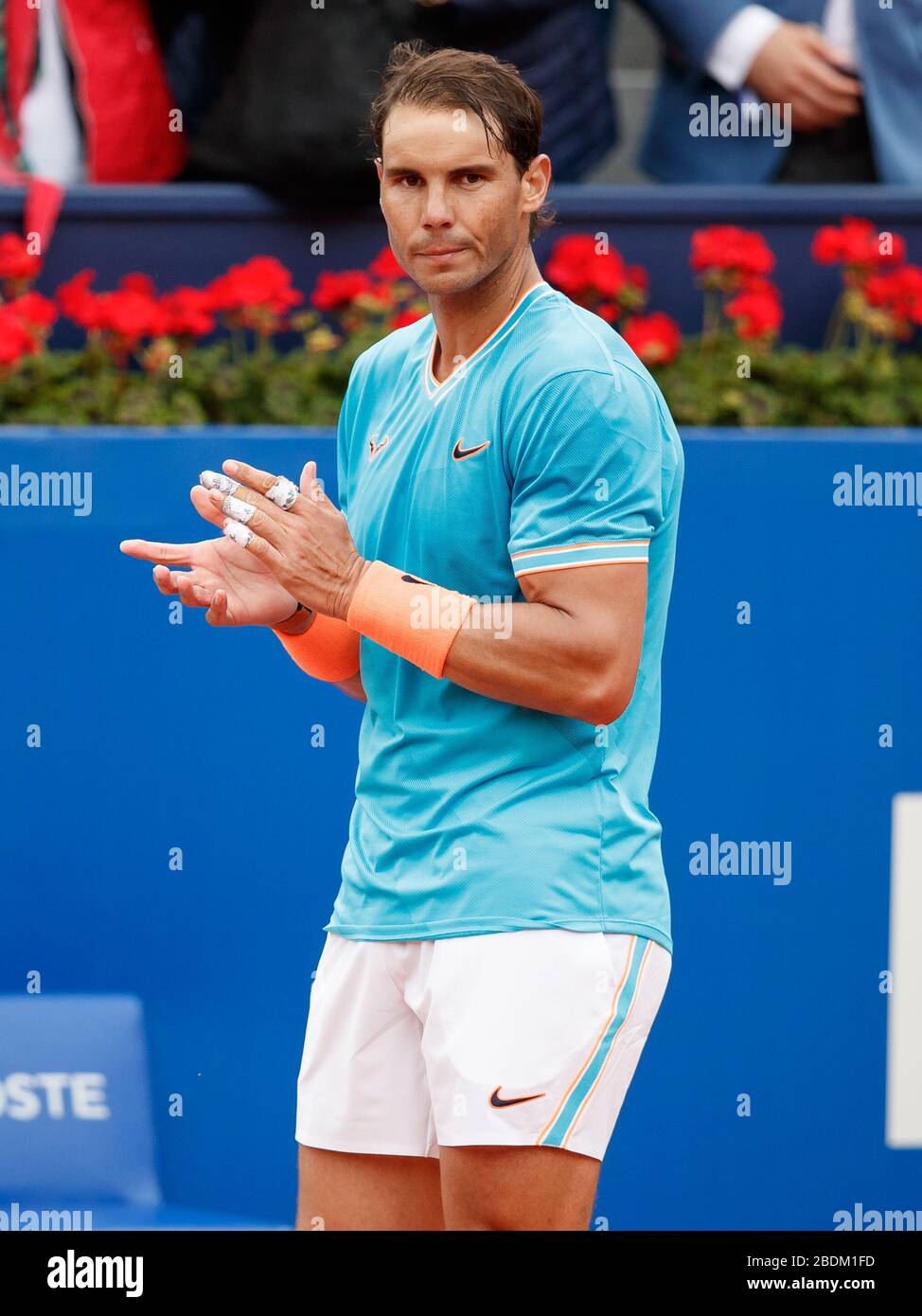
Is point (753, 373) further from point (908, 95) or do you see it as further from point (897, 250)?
point (908, 95)

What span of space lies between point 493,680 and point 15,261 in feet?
→ 6.66

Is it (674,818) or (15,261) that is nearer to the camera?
(674,818)

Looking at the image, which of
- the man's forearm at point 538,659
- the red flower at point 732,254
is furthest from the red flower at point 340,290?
the man's forearm at point 538,659

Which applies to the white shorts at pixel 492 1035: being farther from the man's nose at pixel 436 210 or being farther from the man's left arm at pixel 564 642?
the man's nose at pixel 436 210

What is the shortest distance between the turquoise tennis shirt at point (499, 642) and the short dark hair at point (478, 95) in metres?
0.17

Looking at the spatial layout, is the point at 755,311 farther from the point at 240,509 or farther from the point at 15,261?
the point at 240,509

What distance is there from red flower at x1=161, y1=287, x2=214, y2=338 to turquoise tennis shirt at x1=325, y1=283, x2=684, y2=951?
1.50 metres

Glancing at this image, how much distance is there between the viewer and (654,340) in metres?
3.62

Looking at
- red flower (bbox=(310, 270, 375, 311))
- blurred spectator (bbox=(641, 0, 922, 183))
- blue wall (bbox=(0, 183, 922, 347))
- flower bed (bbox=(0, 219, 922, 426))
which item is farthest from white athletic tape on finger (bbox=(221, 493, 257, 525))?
blurred spectator (bbox=(641, 0, 922, 183))

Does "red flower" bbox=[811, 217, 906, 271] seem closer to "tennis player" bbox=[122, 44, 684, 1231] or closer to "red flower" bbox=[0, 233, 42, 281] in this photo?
"red flower" bbox=[0, 233, 42, 281]

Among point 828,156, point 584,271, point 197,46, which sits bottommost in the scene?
point 584,271

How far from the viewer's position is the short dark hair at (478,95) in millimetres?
2092

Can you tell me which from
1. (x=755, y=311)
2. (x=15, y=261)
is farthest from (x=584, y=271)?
(x=15, y=261)

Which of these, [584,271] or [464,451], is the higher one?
[584,271]
